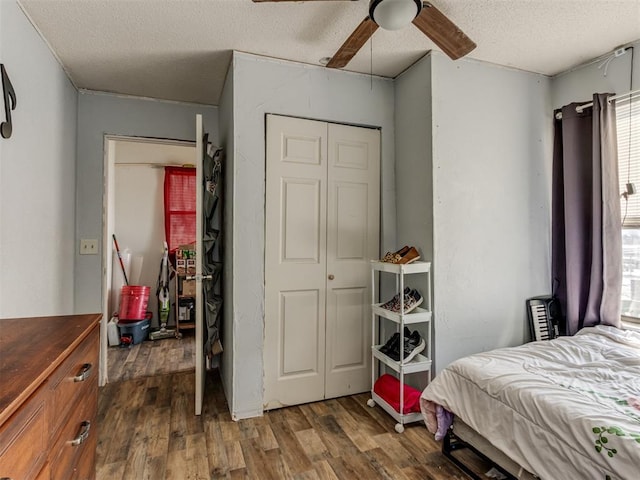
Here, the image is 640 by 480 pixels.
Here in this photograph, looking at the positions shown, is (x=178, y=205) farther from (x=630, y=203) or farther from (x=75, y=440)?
(x=630, y=203)

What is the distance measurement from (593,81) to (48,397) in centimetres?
341

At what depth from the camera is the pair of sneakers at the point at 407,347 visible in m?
2.24

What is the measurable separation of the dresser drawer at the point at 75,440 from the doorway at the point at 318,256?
1.22 meters

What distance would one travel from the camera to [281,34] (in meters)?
2.11

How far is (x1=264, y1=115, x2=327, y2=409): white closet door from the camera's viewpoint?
95.3 inches

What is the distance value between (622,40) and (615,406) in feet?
7.28

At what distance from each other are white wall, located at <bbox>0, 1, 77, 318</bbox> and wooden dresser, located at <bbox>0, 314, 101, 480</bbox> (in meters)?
0.76

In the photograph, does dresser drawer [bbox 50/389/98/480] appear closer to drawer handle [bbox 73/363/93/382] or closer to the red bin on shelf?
drawer handle [bbox 73/363/93/382]

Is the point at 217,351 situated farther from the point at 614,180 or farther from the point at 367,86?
the point at 614,180

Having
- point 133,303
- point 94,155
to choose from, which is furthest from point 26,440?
point 133,303

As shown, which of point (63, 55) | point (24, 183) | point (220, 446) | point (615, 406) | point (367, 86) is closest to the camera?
Result: point (615, 406)

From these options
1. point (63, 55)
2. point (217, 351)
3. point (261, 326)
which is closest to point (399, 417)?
point (261, 326)

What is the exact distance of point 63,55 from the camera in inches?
92.2

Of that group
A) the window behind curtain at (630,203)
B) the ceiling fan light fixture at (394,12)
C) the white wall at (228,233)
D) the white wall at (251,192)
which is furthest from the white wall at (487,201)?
the white wall at (228,233)
